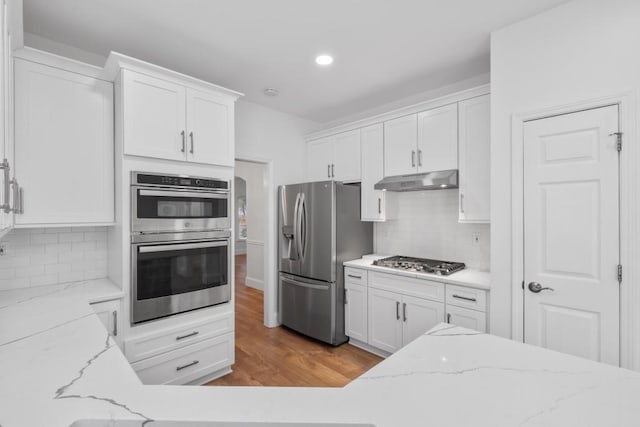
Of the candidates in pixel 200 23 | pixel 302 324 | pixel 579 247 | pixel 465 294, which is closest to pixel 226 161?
pixel 200 23

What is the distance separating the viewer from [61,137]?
2105 mm

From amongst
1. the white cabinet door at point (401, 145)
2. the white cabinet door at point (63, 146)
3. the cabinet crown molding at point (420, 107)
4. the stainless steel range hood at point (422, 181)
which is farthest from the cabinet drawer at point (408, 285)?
the white cabinet door at point (63, 146)

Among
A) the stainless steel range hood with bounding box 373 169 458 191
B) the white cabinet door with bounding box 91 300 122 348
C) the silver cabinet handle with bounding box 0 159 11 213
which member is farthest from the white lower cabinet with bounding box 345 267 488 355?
the silver cabinet handle with bounding box 0 159 11 213

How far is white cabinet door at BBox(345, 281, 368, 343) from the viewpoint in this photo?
327 centimetres

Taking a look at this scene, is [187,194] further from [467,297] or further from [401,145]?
[467,297]

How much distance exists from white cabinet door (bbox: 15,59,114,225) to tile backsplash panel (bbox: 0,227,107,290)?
345mm

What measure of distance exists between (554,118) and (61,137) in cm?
329

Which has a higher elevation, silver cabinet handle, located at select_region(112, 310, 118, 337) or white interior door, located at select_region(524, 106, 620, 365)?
white interior door, located at select_region(524, 106, 620, 365)

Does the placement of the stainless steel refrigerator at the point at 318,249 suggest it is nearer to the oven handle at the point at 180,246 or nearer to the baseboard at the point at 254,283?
the oven handle at the point at 180,246

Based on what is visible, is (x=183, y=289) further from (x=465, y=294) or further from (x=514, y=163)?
(x=514, y=163)

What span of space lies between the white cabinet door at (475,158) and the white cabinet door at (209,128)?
2073 millimetres

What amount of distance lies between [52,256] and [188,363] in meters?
1.30

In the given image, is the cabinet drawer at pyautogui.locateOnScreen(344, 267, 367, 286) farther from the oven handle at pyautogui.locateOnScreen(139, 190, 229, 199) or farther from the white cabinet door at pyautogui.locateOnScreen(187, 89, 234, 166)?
the white cabinet door at pyautogui.locateOnScreen(187, 89, 234, 166)

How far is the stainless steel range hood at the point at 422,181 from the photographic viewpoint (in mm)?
2805
